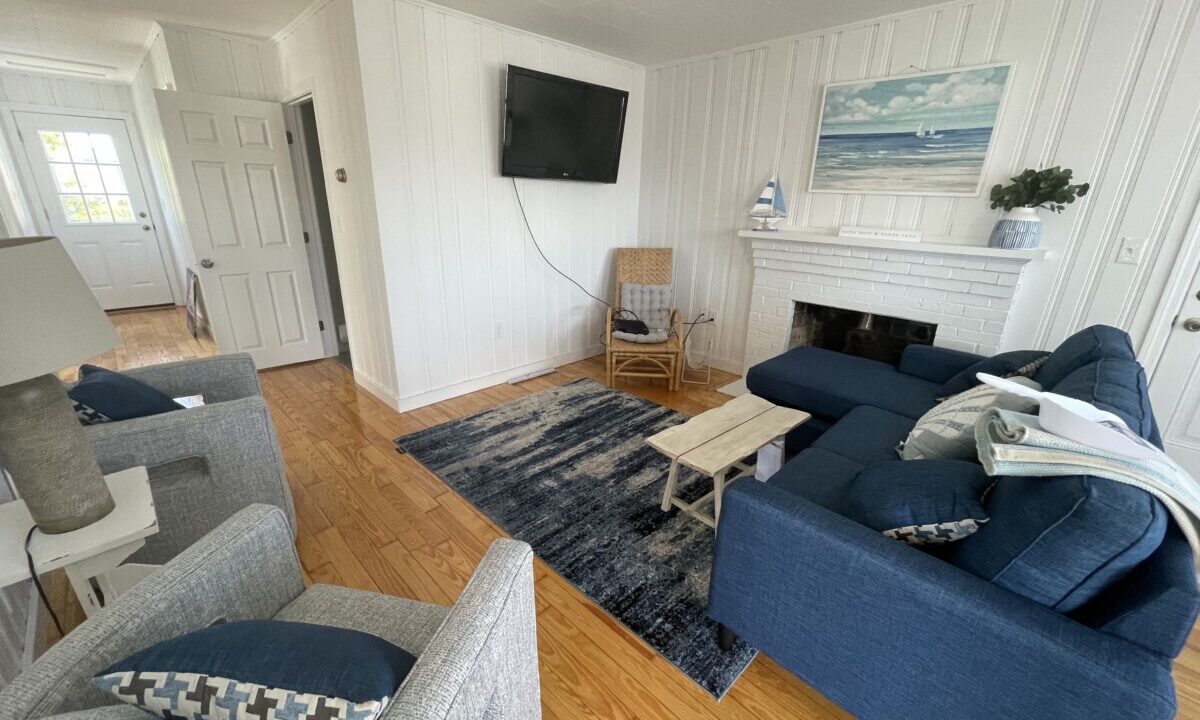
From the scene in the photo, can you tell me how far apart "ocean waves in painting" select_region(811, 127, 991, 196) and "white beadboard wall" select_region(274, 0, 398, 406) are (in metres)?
2.84

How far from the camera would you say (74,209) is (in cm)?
521

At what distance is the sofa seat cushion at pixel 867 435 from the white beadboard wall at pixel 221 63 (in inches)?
174

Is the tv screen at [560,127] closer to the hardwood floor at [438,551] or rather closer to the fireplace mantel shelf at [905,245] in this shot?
the fireplace mantel shelf at [905,245]

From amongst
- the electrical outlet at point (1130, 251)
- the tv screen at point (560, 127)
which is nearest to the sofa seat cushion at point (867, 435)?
the electrical outlet at point (1130, 251)

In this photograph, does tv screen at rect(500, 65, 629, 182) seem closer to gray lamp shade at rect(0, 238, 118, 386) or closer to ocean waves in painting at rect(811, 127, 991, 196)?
ocean waves in painting at rect(811, 127, 991, 196)

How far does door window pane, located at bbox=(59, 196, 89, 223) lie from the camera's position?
203 inches

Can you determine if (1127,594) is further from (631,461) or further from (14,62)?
(14,62)

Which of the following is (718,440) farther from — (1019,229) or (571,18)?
(571,18)

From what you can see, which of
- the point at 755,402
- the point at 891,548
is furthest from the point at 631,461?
the point at 891,548

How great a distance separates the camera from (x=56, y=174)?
5031mm

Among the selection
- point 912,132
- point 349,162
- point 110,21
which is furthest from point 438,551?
point 110,21

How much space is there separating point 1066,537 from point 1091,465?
5.9 inches

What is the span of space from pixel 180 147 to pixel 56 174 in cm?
350

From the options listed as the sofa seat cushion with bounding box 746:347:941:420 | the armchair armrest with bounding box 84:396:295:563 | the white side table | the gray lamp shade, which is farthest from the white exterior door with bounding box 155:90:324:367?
the sofa seat cushion with bounding box 746:347:941:420
